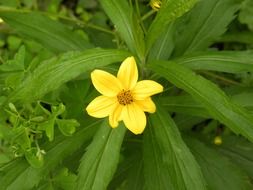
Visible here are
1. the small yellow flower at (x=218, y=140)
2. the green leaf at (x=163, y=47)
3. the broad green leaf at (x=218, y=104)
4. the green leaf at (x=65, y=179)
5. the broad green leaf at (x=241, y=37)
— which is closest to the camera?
the broad green leaf at (x=218, y=104)

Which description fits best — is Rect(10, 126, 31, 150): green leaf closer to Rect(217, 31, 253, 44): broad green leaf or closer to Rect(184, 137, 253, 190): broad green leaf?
Rect(184, 137, 253, 190): broad green leaf

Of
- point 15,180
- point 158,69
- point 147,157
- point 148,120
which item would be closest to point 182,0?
point 158,69

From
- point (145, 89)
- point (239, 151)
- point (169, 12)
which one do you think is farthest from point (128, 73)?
point (239, 151)

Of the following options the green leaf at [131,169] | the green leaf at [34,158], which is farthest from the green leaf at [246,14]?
the green leaf at [34,158]

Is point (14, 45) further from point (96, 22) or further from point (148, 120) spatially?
point (148, 120)

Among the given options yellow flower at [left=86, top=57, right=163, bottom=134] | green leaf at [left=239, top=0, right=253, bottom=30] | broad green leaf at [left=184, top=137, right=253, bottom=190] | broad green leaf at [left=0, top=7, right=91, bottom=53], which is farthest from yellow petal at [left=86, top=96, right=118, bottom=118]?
green leaf at [left=239, top=0, right=253, bottom=30]

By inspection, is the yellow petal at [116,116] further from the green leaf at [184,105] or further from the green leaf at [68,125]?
the green leaf at [184,105]

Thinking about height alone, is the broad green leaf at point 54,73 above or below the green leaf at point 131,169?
above
